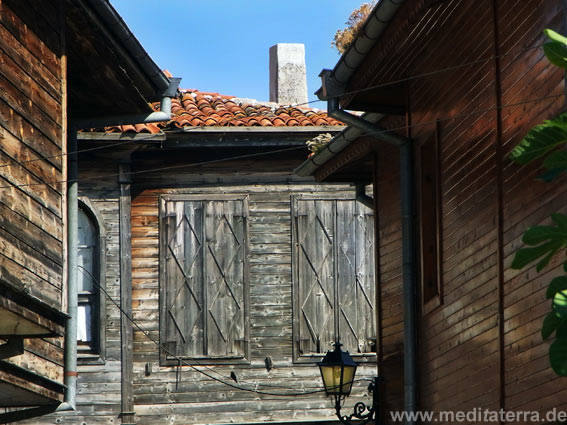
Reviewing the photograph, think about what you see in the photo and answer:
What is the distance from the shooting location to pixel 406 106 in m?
11.2

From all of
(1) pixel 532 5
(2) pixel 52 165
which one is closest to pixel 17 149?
(2) pixel 52 165

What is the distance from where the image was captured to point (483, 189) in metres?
8.62

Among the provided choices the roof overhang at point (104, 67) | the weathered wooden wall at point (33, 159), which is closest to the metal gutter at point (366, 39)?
the roof overhang at point (104, 67)

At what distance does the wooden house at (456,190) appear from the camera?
7512mm

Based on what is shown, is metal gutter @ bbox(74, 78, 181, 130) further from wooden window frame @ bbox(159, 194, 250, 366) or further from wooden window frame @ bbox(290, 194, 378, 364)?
wooden window frame @ bbox(290, 194, 378, 364)

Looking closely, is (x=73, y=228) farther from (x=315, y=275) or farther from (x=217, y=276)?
(x=315, y=275)

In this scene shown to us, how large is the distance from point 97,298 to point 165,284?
934 millimetres

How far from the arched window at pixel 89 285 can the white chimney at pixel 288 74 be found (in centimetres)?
475

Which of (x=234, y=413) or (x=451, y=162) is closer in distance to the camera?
(x=451, y=162)

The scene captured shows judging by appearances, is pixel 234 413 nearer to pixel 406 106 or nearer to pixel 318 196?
pixel 318 196

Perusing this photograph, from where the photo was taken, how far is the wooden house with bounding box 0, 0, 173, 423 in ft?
30.2

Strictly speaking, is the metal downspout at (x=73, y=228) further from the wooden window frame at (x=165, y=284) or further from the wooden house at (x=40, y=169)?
the wooden window frame at (x=165, y=284)

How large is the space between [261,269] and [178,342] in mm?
1512

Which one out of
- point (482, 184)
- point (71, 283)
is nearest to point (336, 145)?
point (71, 283)
